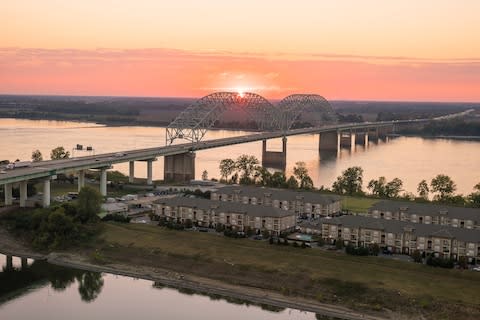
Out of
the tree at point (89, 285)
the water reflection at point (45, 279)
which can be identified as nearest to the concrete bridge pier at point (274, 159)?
the water reflection at point (45, 279)


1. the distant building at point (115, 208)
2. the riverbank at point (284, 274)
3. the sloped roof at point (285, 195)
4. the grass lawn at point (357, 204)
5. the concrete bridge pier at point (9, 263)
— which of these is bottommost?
the concrete bridge pier at point (9, 263)

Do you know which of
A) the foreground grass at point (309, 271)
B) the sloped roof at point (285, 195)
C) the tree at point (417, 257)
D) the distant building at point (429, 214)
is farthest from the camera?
the sloped roof at point (285, 195)

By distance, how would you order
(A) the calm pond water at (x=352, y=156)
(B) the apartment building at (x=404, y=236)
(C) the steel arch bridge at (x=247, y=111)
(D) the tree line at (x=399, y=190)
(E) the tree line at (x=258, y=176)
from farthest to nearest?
(C) the steel arch bridge at (x=247, y=111) → (A) the calm pond water at (x=352, y=156) → (E) the tree line at (x=258, y=176) → (D) the tree line at (x=399, y=190) → (B) the apartment building at (x=404, y=236)

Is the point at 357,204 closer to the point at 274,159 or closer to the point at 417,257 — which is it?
the point at 417,257

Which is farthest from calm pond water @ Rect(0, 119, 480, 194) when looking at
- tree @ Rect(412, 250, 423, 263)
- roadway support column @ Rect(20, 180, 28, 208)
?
tree @ Rect(412, 250, 423, 263)

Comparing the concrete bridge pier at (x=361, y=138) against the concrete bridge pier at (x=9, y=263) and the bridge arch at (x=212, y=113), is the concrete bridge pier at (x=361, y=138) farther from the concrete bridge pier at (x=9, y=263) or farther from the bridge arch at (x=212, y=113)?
the concrete bridge pier at (x=9, y=263)
